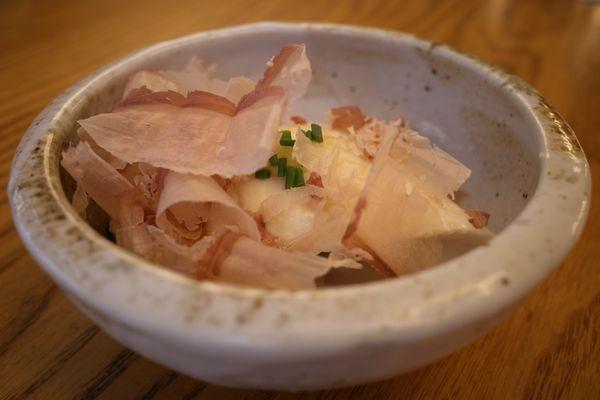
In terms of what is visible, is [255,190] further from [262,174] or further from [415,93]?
[415,93]

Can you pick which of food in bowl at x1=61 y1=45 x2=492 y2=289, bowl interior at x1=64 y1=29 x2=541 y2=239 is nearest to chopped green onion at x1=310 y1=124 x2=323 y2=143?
food in bowl at x1=61 y1=45 x2=492 y2=289

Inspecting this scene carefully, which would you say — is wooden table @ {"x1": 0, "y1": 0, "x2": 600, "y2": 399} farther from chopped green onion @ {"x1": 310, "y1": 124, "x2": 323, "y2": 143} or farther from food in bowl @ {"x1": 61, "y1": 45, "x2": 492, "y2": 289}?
chopped green onion @ {"x1": 310, "y1": 124, "x2": 323, "y2": 143}

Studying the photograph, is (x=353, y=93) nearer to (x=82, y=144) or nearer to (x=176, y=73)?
(x=176, y=73)

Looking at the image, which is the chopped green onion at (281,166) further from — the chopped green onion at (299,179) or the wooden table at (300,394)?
the wooden table at (300,394)

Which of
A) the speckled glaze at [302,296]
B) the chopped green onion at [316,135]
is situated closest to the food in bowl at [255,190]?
the chopped green onion at [316,135]

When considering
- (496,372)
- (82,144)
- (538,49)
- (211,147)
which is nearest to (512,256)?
(496,372)

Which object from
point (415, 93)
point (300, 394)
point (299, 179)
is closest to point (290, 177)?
point (299, 179)
